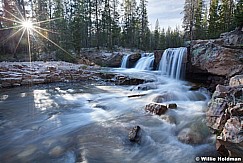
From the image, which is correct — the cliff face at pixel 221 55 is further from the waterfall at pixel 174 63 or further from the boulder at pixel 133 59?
the boulder at pixel 133 59

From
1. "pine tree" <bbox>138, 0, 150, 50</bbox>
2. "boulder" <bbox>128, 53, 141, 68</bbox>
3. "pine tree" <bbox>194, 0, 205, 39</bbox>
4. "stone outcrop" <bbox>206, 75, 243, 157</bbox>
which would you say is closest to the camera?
"stone outcrop" <bbox>206, 75, 243, 157</bbox>

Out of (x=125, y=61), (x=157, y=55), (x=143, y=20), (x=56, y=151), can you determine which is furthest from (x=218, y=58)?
(x=143, y=20)

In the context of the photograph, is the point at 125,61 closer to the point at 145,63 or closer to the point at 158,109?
the point at 145,63

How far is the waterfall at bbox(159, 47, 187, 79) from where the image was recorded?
1452 centimetres

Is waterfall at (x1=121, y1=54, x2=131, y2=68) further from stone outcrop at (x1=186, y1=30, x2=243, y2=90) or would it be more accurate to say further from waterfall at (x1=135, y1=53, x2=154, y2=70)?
stone outcrop at (x1=186, y1=30, x2=243, y2=90)

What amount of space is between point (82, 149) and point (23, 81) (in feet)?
33.3

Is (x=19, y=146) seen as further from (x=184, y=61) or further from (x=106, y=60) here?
(x=106, y=60)

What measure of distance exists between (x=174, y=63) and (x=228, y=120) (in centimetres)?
1167

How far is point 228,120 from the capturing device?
3994 mm

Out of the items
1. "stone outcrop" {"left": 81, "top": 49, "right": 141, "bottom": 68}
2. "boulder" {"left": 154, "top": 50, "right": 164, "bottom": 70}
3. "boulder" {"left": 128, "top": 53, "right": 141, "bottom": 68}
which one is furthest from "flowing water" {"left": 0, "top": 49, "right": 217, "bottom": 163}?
"stone outcrop" {"left": 81, "top": 49, "right": 141, "bottom": 68}

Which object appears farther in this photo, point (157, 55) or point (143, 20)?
point (143, 20)

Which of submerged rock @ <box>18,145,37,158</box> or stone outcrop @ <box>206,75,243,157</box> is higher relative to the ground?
stone outcrop @ <box>206,75,243,157</box>

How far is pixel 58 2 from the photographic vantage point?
35781mm

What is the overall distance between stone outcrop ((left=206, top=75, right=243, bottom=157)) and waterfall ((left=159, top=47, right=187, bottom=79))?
27.0ft
